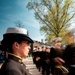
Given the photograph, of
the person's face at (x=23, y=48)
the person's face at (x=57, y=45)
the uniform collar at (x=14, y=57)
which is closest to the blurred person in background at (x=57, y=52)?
the person's face at (x=57, y=45)

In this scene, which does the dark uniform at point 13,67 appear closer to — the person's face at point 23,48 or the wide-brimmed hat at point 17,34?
the person's face at point 23,48

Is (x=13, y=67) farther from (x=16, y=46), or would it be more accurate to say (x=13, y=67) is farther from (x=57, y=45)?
(x=57, y=45)

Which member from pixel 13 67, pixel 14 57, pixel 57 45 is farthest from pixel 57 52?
pixel 13 67

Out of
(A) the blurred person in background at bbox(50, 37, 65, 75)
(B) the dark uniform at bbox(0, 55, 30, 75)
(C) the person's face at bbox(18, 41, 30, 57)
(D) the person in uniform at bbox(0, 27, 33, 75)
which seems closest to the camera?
(B) the dark uniform at bbox(0, 55, 30, 75)

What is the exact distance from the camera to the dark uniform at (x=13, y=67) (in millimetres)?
2637

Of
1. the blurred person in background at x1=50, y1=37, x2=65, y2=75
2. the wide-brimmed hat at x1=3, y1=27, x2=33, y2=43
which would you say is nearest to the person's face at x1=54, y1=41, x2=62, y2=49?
the blurred person in background at x1=50, y1=37, x2=65, y2=75

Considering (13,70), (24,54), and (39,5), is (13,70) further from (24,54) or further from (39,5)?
(39,5)

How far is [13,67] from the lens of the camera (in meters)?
2.70

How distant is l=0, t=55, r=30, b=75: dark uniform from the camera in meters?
2.64

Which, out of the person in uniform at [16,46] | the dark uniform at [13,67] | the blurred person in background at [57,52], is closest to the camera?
the dark uniform at [13,67]

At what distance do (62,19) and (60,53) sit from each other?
24.5 metres

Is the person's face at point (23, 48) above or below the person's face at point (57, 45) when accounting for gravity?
below

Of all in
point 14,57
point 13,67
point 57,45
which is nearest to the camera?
point 13,67

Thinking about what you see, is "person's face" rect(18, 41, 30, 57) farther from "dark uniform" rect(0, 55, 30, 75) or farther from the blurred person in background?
the blurred person in background
